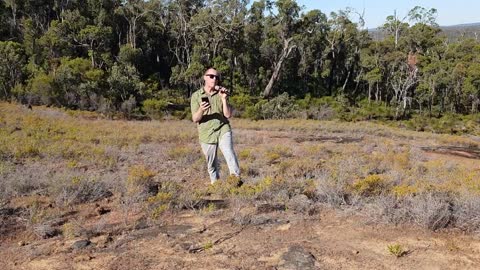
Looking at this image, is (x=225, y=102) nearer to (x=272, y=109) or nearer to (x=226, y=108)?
(x=226, y=108)

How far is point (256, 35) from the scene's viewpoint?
1658 inches

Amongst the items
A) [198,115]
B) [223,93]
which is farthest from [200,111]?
[223,93]

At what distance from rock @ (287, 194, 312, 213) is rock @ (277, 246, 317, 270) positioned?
1.03m

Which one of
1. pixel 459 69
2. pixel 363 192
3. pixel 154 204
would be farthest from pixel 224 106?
pixel 459 69

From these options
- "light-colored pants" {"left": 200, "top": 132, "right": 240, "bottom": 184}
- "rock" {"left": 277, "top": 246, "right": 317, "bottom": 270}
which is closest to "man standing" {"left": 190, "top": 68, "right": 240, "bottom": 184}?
"light-colored pants" {"left": 200, "top": 132, "right": 240, "bottom": 184}

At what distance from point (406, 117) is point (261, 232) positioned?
1590 inches

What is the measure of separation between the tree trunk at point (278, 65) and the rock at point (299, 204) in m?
36.3

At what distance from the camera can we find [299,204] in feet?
15.5

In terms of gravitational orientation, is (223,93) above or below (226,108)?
above

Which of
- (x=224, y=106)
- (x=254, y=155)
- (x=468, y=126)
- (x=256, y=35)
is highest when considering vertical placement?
(x=256, y=35)

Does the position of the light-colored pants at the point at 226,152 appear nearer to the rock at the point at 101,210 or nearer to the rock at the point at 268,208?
the rock at the point at 268,208

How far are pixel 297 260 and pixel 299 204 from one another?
132 cm

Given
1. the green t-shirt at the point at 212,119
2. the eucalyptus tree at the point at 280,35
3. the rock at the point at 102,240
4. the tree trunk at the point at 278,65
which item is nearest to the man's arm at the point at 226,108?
the green t-shirt at the point at 212,119

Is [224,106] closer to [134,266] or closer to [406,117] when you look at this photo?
[134,266]
